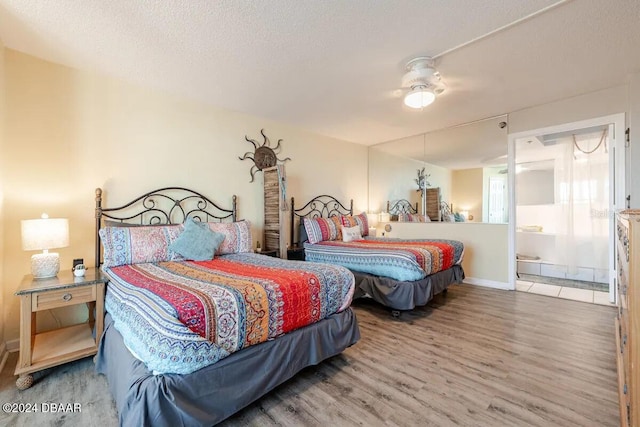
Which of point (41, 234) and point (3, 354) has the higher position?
point (41, 234)

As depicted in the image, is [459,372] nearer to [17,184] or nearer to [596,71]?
[596,71]

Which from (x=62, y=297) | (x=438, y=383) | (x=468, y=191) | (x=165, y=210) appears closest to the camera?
(x=438, y=383)

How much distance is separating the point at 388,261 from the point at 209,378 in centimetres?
215

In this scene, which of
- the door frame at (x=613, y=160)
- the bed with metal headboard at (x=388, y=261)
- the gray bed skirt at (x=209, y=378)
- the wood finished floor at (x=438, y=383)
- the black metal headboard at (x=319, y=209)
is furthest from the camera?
the black metal headboard at (x=319, y=209)

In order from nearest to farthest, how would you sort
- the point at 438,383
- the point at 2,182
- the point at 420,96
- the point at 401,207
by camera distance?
the point at 438,383 → the point at 2,182 → the point at 420,96 → the point at 401,207

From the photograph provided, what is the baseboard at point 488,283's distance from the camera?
4051 mm

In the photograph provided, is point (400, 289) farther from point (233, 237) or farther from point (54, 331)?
point (54, 331)

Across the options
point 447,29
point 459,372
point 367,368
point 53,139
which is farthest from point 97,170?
point 459,372

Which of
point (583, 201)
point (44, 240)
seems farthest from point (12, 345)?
point (583, 201)

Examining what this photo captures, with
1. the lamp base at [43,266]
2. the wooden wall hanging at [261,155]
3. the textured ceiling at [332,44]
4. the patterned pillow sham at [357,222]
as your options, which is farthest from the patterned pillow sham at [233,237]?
the patterned pillow sham at [357,222]

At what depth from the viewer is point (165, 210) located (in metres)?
3.13

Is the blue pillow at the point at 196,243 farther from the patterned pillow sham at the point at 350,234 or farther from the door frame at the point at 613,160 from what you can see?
the door frame at the point at 613,160

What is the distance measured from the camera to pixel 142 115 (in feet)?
9.70

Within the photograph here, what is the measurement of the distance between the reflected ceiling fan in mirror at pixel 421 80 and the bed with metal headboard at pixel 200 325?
187 cm
